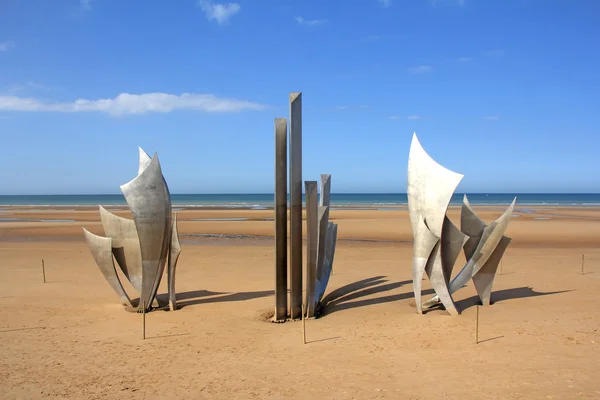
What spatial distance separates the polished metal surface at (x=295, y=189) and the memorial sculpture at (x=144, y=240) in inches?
127

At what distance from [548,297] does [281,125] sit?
30.2 feet

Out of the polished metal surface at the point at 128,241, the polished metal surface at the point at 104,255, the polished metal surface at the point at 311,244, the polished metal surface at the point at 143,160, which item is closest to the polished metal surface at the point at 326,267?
the polished metal surface at the point at 311,244

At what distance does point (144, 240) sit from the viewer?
1239 centimetres

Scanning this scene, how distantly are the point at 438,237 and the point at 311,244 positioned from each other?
3195mm

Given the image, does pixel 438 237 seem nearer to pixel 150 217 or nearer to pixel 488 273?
pixel 488 273

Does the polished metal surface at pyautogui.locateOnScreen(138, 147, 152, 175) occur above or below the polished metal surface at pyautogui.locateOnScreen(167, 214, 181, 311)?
above

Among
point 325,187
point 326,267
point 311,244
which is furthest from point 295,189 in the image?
point 326,267

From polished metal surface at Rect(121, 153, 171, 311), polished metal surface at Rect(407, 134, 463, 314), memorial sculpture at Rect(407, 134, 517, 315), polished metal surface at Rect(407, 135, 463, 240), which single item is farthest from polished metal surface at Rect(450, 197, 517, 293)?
polished metal surface at Rect(121, 153, 171, 311)

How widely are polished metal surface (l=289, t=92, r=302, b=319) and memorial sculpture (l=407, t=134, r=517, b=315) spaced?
9.85 ft

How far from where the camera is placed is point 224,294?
14578mm

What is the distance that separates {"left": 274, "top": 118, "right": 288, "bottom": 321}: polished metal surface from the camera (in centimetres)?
1157

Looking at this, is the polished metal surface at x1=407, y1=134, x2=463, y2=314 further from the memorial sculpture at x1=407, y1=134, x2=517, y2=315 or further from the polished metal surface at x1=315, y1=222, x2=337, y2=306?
the polished metal surface at x1=315, y1=222, x2=337, y2=306

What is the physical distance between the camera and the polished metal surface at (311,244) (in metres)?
11.7

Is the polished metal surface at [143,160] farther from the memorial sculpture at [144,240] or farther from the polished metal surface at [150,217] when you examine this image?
the polished metal surface at [150,217]
